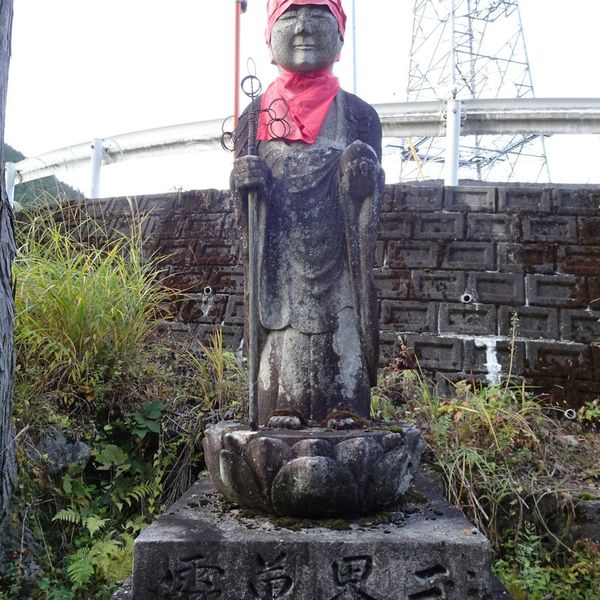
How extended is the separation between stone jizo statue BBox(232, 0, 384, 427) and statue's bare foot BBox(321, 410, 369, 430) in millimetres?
29

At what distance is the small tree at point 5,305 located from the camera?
3.18 metres

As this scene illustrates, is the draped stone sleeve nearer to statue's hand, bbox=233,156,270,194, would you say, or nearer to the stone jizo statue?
the stone jizo statue

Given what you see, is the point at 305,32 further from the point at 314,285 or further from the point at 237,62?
the point at 237,62

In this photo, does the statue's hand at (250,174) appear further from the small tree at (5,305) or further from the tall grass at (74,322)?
the tall grass at (74,322)

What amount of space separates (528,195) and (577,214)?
481mm

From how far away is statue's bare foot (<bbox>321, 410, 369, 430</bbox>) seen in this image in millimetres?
2590

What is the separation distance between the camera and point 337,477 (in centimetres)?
215

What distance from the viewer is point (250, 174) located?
9.16 feet

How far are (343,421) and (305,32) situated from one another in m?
1.94

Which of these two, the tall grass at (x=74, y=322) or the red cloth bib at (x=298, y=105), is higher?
the red cloth bib at (x=298, y=105)

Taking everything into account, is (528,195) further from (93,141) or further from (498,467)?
(93,141)

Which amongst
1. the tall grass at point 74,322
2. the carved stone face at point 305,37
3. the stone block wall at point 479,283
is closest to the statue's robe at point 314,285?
the carved stone face at point 305,37

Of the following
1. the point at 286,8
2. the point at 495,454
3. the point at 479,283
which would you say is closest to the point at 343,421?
the point at 495,454

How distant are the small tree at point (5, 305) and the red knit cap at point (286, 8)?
1.42 metres
